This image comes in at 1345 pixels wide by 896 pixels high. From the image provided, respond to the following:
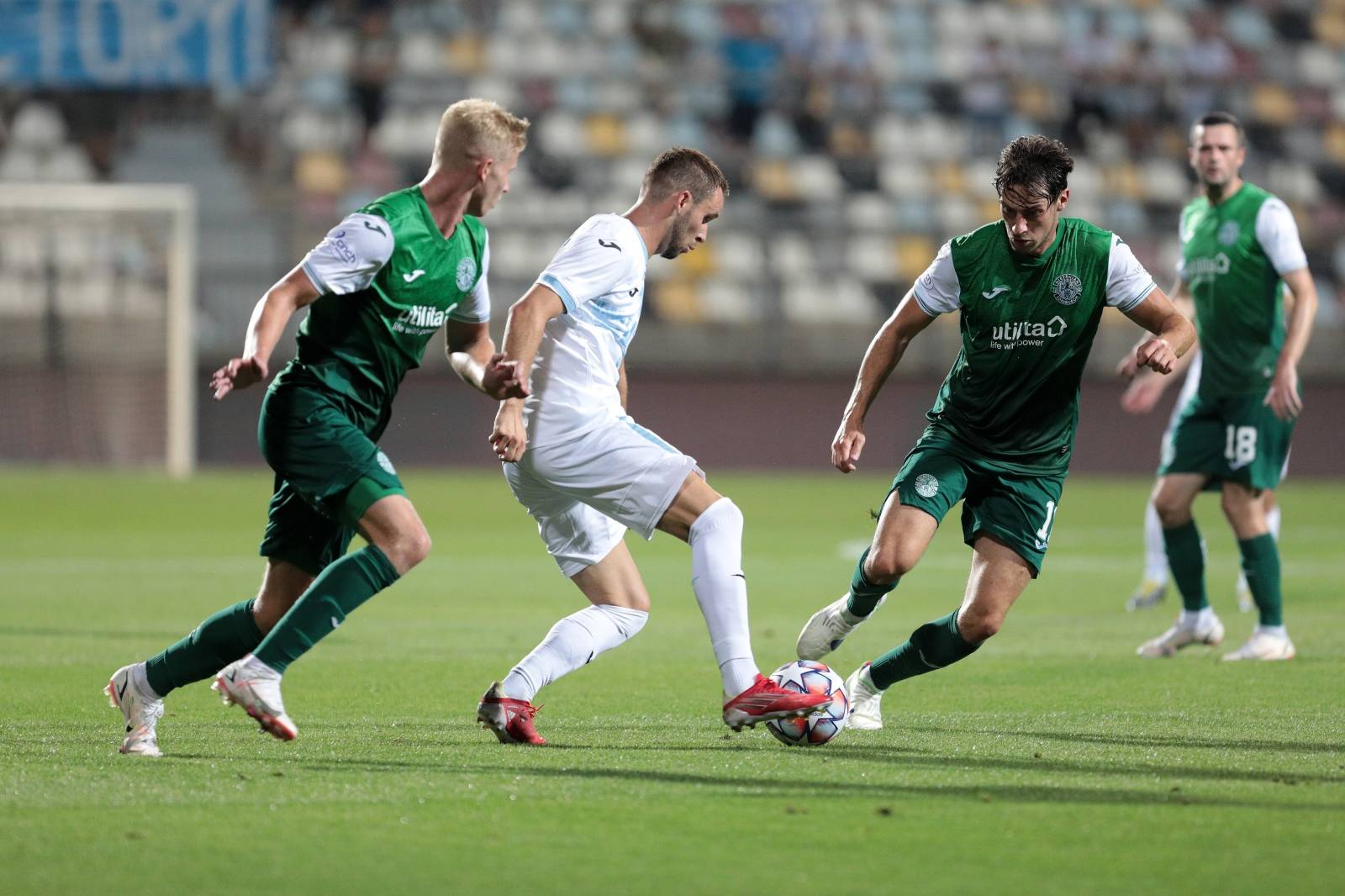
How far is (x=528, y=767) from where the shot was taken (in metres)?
5.13

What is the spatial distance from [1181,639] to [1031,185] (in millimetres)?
3316

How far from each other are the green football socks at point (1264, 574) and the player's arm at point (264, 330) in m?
4.92

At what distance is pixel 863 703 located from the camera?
6195 mm

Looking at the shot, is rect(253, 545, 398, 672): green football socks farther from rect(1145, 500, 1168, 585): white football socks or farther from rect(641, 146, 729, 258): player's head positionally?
rect(1145, 500, 1168, 585): white football socks

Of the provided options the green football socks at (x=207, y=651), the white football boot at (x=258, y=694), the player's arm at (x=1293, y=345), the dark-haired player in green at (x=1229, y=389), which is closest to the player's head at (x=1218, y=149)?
the dark-haired player in green at (x=1229, y=389)

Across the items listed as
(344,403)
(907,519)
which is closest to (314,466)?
(344,403)

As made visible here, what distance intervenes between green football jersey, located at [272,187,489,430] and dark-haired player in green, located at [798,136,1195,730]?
1.42m

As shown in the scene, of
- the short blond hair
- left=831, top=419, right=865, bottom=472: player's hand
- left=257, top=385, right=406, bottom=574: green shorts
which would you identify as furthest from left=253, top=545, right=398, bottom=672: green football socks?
left=831, top=419, right=865, bottom=472: player's hand

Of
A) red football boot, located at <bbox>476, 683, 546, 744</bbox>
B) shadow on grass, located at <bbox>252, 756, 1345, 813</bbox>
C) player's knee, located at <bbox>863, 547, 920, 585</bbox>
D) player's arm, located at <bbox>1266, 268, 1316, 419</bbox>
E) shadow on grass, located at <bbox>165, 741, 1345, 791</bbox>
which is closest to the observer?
shadow on grass, located at <bbox>252, 756, 1345, 813</bbox>

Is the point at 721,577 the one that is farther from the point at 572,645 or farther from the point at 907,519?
the point at 907,519

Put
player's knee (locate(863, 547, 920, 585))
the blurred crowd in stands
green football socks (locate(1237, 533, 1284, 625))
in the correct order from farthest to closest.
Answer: the blurred crowd in stands
green football socks (locate(1237, 533, 1284, 625))
player's knee (locate(863, 547, 920, 585))

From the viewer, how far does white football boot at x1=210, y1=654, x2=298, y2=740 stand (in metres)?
5.10

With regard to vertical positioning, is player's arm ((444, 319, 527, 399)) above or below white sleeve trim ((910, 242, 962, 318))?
below

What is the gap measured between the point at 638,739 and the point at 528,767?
2.25 ft
